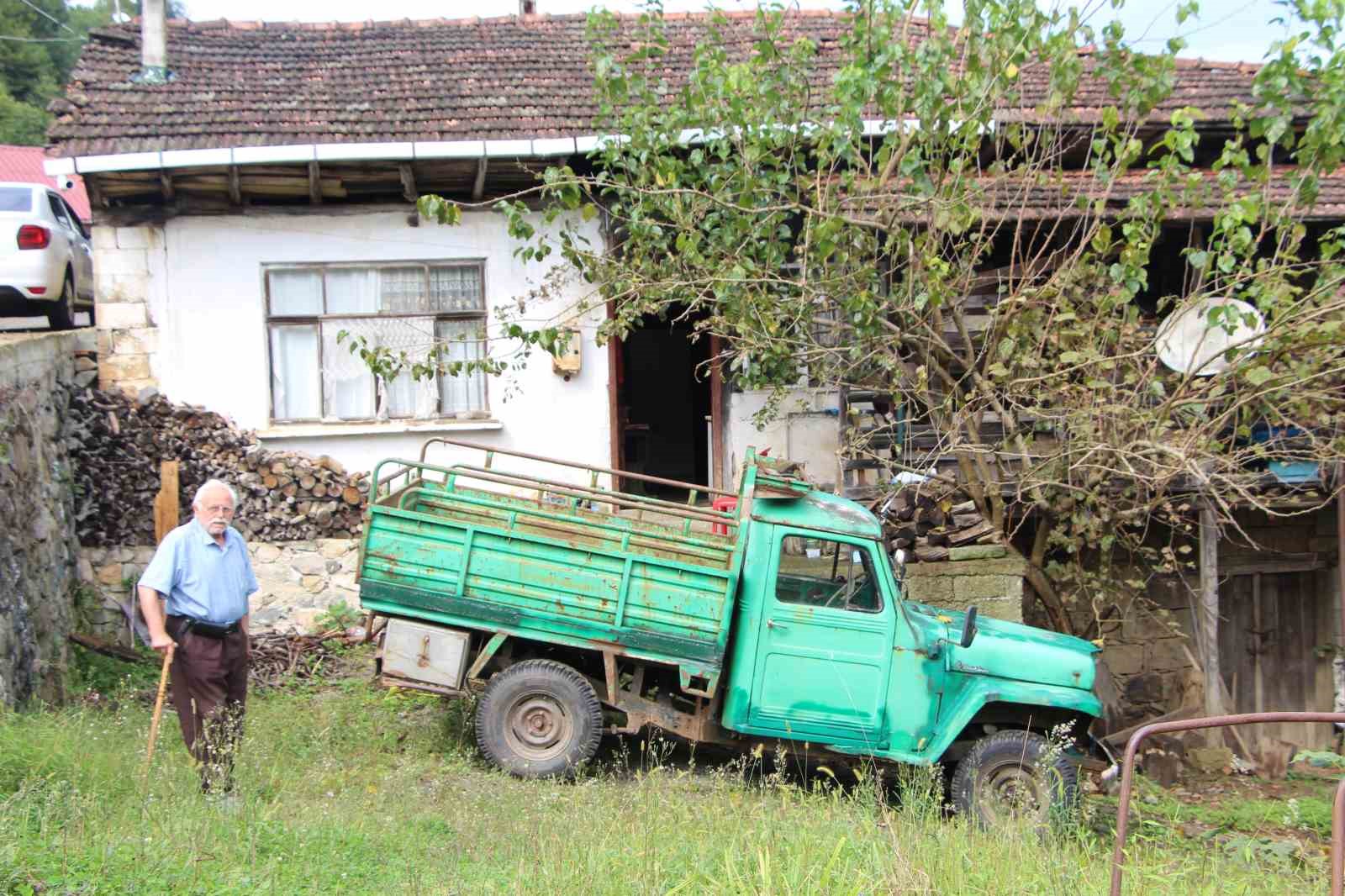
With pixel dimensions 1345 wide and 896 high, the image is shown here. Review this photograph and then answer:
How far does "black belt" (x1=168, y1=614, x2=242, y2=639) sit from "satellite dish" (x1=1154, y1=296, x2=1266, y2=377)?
6.63 m

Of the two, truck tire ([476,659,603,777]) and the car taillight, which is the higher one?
the car taillight

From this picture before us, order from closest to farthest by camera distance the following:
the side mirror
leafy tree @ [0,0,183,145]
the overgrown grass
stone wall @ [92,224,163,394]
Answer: the overgrown grass, the side mirror, stone wall @ [92,224,163,394], leafy tree @ [0,0,183,145]

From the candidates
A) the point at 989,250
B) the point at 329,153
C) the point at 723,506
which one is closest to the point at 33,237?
the point at 329,153

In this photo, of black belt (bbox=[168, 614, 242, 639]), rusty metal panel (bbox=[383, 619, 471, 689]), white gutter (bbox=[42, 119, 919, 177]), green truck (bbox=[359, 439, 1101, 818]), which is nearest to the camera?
black belt (bbox=[168, 614, 242, 639])

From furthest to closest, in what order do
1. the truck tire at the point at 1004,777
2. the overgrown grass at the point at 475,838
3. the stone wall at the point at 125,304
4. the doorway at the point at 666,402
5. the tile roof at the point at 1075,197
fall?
the doorway at the point at 666,402
the stone wall at the point at 125,304
the tile roof at the point at 1075,197
the truck tire at the point at 1004,777
the overgrown grass at the point at 475,838

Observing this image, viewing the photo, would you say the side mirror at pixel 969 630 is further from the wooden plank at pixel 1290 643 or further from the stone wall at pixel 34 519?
the wooden plank at pixel 1290 643

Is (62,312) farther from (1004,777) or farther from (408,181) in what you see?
(1004,777)

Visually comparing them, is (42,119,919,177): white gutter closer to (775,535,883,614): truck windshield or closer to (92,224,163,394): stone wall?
(92,224,163,394): stone wall

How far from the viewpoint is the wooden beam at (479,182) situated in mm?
10095

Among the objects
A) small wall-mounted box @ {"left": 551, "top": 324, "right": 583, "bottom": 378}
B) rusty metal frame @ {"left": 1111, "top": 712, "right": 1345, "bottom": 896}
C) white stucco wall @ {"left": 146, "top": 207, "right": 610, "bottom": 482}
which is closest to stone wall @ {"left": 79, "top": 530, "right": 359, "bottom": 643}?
white stucco wall @ {"left": 146, "top": 207, "right": 610, "bottom": 482}

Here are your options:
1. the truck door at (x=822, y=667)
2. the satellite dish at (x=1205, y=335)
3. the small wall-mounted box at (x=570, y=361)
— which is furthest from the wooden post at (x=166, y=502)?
the satellite dish at (x=1205, y=335)

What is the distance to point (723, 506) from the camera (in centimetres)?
881

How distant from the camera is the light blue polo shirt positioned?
19.0 feet

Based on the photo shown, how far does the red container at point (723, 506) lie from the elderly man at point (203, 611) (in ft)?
10.6
